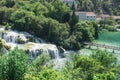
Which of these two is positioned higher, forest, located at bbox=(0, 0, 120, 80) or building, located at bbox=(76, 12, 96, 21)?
forest, located at bbox=(0, 0, 120, 80)

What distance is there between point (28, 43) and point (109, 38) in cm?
1927

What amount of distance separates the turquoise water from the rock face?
12.0 meters

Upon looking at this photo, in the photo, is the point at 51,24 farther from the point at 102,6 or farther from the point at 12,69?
the point at 102,6

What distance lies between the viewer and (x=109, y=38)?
57688 mm

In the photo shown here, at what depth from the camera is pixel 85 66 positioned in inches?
976

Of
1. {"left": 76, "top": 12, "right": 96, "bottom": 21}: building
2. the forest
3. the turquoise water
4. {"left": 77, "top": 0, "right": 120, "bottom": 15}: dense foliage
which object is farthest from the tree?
{"left": 77, "top": 0, "right": 120, "bottom": 15}: dense foliage

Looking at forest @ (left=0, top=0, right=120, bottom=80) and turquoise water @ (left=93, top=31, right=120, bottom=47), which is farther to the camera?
turquoise water @ (left=93, top=31, right=120, bottom=47)

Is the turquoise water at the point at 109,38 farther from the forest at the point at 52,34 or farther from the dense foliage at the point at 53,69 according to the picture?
the dense foliage at the point at 53,69

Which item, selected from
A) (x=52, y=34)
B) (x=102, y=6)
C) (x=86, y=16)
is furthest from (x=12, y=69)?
(x=102, y=6)

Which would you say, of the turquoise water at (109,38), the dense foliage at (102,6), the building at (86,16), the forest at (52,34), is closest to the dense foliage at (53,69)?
the forest at (52,34)

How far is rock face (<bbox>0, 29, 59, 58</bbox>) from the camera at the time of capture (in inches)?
1600

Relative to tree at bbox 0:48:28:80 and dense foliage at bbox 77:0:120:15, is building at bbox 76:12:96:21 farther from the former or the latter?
tree at bbox 0:48:28:80

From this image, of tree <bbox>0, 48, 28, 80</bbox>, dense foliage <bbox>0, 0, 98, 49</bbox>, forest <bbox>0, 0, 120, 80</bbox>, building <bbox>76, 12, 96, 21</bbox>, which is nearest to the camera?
tree <bbox>0, 48, 28, 80</bbox>

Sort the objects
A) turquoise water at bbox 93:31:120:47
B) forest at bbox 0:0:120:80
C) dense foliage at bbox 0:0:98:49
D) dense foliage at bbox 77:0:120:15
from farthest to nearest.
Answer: dense foliage at bbox 77:0:120:15, turquoise water at bbox 93:31:120:47, dense foliage at bbox 0:0:98:49, forest at bbox 0:0:120:80
